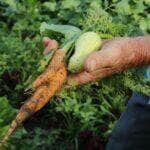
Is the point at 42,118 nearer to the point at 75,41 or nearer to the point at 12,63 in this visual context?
the point at 12,63

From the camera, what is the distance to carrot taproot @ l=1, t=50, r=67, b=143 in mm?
1812

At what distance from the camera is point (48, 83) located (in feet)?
6.04

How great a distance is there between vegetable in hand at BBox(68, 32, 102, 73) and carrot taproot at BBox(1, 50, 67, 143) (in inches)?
1.6

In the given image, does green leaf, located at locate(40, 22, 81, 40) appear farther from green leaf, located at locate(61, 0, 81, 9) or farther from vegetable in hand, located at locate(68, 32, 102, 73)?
green leaf, located at locate(61, 0, 81, 9)

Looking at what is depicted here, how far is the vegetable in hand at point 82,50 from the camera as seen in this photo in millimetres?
1780

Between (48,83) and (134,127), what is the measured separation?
25.7 inches

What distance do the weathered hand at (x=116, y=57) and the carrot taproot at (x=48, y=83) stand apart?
4 centimetres

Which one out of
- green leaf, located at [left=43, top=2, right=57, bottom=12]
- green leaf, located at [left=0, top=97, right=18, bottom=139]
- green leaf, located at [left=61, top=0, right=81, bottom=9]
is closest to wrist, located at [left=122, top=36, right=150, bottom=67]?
green leaf, located at [left=0, top=97, right=18, bottom=139]

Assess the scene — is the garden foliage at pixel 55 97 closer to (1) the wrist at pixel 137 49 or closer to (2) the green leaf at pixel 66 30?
(2) the green leaf at pixel 66 30

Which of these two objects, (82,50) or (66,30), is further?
(66,30)

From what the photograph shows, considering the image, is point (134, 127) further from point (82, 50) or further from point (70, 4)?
point (70, 4)

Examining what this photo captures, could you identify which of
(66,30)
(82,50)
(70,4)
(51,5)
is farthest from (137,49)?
(51,5)

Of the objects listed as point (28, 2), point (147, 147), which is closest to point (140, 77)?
point (147, 147)

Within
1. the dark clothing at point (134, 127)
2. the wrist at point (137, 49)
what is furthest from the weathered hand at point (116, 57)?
the dark clothing at point (134, 127)
